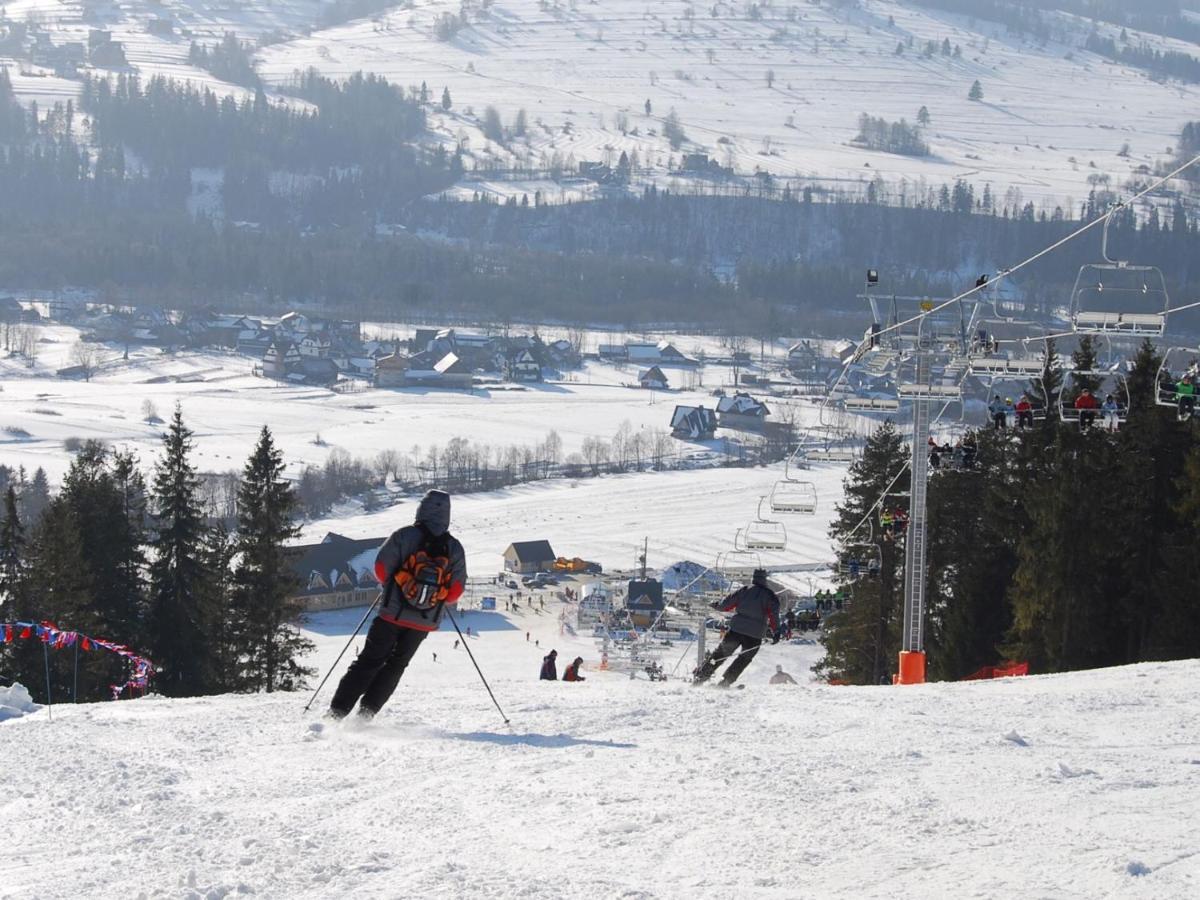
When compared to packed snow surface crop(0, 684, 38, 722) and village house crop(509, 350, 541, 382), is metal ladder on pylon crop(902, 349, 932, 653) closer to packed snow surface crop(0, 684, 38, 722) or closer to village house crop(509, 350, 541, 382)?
packed snow surface crop(0, 684, 38, 722)

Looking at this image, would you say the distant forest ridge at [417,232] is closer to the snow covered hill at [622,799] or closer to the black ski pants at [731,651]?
the black ski pants at [731,651]

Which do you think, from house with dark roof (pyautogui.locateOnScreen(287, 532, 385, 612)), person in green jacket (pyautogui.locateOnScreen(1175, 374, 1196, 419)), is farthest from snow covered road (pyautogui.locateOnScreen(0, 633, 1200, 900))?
house with dark roof (pyautogui.locateOnScreen(287, 532, 385, 612))

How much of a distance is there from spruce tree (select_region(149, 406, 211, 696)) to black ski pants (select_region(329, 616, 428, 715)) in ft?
39.8

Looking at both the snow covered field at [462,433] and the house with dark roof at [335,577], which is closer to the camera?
the house with dark roof at [335,577]

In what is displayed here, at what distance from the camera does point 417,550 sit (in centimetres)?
711

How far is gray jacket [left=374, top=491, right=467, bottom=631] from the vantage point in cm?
705

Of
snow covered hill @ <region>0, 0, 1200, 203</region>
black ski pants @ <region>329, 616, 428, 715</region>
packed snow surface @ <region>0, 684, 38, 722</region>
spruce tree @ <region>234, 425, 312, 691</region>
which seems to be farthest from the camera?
snow covered hill @ <region>0, 0, 1200, 203</region>

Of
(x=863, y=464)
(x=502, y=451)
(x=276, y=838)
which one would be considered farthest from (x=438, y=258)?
(x=276, y=838)

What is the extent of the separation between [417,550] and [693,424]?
57166 mm

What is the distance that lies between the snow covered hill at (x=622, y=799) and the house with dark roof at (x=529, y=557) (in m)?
31.4

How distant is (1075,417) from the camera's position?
13.3 metres

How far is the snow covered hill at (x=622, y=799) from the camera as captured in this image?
466 cm

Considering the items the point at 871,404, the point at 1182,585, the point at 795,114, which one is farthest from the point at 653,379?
the point at 795,114

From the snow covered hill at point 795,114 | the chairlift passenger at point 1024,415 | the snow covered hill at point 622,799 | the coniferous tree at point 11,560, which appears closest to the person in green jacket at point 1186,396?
the chairlift passenger at point 1024,415
